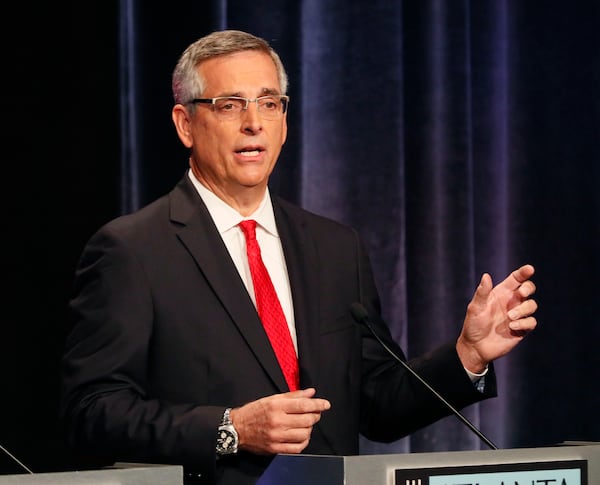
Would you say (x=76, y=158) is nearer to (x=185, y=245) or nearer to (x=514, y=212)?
(x=185, y=245)

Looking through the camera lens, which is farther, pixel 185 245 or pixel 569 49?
pixel 569 49

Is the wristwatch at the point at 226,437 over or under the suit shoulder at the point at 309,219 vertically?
under

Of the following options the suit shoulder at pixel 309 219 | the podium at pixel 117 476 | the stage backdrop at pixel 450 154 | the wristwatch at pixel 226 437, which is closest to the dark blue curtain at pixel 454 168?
the stage backdrop at pixel 450 154

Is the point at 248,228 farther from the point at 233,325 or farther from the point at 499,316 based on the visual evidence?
the point at 499,316

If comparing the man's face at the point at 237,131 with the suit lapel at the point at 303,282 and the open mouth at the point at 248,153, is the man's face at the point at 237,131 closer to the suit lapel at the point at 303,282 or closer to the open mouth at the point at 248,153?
the open mouth at the point at 248,153

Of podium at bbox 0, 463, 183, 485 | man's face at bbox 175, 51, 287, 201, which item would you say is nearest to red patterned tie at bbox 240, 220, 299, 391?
man's face at bbox 175, 51, 287, 201

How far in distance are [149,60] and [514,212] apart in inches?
45.6

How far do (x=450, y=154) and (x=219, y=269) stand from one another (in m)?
1.40

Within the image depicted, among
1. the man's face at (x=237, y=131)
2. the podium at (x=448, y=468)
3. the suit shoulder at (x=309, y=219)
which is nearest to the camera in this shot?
the podium at (x=448, y=468)

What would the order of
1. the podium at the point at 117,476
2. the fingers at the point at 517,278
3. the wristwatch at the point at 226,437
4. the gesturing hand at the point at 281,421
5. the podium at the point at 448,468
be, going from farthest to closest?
1. the fingers at the point at 517,278
2. the wristwatch at the point at 226,437
3. the gesturing hand at the point at 281,421
4. the podium at the point at 448,468
5. the podium at the point at 117,476

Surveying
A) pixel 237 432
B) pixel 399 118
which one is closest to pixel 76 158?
pixel 399 118

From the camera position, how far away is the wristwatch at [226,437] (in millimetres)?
2223

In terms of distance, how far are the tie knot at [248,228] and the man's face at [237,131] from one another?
0.06 m

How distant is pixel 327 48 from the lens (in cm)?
374
